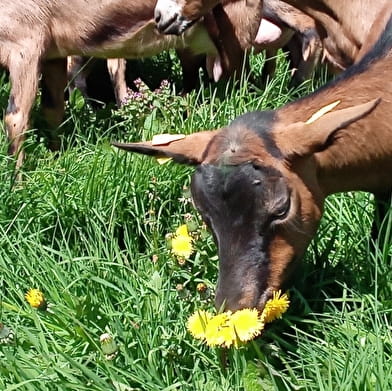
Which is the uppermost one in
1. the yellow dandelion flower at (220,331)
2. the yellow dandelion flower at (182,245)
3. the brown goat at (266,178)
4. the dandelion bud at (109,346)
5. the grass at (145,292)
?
the brown goat at (266,178)

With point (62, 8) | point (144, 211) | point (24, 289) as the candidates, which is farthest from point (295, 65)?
point (24, 289)

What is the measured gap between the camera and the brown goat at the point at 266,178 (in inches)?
143

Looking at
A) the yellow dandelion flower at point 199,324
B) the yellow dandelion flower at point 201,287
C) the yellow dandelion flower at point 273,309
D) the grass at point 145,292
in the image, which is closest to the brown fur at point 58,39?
the grass at point 145,292

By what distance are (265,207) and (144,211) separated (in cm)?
158

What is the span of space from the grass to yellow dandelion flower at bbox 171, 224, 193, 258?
0.41 feet

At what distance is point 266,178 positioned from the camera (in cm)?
366

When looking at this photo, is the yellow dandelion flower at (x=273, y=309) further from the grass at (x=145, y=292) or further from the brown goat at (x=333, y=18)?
the brown goat at (x=333, y=18)

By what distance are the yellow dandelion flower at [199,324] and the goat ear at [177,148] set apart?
533 mm

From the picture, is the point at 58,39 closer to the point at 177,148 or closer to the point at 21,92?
the point at 21,92

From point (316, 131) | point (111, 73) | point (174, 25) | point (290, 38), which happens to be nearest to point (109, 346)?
point (316, 131)

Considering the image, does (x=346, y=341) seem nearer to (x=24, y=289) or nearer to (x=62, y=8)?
(x=24, y=289)

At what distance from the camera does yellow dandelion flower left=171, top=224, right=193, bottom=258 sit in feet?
13.5

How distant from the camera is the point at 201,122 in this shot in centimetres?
600

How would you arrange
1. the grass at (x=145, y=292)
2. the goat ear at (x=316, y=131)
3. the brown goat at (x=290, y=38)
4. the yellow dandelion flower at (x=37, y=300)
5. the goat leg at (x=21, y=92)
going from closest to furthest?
the goat ear at (x=316, y=131) < the grass at (x=145, y=292) < the yellow dandelion flower at (x=37, y=300) < the goat leg at (x=21, y=92) < the brown goat at (x=290, y=38)
